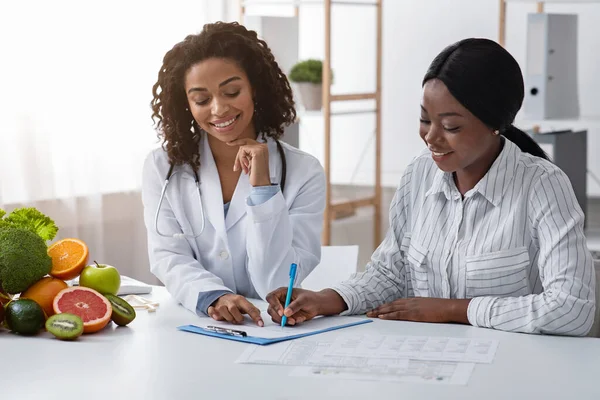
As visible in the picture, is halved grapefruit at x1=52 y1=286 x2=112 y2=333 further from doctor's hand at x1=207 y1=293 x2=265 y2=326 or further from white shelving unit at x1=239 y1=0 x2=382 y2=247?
white shelving unit at x1=239 y1=0 x2=382 y2=247

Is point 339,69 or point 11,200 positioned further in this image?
point 339,69

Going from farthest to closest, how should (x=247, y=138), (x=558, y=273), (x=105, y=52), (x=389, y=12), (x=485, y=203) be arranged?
(x=389, y=12)
(x=105, y=52)
(x=247, y=138)
(x=485, y=203)
(x=558, y=273)

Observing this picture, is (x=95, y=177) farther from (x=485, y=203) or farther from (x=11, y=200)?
(x=485, y=203)

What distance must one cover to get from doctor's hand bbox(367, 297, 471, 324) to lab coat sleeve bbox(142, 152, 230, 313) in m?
0.37

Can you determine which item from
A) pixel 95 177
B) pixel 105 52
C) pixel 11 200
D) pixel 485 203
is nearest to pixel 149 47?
pixel 105 52

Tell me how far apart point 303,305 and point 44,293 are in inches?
21.0

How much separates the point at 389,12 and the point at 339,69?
383 millimetres

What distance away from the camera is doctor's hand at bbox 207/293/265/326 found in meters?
1.82

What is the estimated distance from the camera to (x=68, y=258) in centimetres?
196

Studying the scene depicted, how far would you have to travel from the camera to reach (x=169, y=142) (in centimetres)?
223

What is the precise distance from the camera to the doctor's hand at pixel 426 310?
1.79 m

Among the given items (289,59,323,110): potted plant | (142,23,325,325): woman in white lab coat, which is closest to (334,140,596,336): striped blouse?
(142,23,325,325): woman in white lab coat

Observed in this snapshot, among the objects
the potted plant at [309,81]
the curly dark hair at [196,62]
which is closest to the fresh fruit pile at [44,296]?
the curly dark hair at [196,62]

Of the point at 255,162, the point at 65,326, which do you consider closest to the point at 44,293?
the point at 65,326
